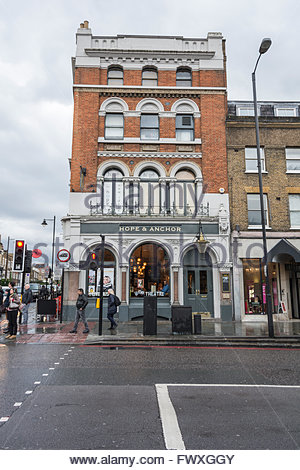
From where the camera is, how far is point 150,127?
1908 centimetres

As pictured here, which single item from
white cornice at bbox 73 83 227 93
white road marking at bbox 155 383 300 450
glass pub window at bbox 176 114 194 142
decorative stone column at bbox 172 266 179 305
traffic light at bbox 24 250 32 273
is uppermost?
white cornice at bbox 73 83 227 93

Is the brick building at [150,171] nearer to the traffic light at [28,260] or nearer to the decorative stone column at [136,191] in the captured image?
the decorative stone column at [136,191]

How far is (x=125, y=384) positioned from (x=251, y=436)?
2948mm

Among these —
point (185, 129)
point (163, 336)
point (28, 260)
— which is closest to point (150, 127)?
point (185, 129)

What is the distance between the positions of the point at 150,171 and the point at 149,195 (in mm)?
1467

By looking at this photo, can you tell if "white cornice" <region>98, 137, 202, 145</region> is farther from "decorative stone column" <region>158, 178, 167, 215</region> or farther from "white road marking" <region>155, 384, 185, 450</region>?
"white road marking" <region>155, 384, 185, 450</region>

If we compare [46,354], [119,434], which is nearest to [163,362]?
[46,354]

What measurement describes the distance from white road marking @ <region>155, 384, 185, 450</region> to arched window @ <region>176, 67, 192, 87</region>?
60.4 ft

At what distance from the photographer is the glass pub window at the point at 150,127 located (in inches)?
750

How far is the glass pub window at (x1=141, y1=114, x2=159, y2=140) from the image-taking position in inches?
750

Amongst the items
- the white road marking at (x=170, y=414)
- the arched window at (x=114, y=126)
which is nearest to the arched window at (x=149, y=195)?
the arched window at (x=114, y=126)

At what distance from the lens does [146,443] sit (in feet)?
12.9

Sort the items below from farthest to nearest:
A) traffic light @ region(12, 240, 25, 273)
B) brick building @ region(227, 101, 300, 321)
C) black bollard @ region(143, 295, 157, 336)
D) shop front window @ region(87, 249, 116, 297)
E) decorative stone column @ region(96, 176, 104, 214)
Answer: decorative stone column @ region(96, 176, 104, 214)
brick building @ region(227, 101, 300, 321)
shop front window @ region(87, 249, 116, 297)
traffic light @ region(12, 240, 25, 273)
black bollard @ region(143, 295, 157, 336)

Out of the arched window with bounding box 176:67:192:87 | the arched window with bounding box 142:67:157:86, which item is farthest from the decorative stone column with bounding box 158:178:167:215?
the arched window with bounding box 176:67:192:87
